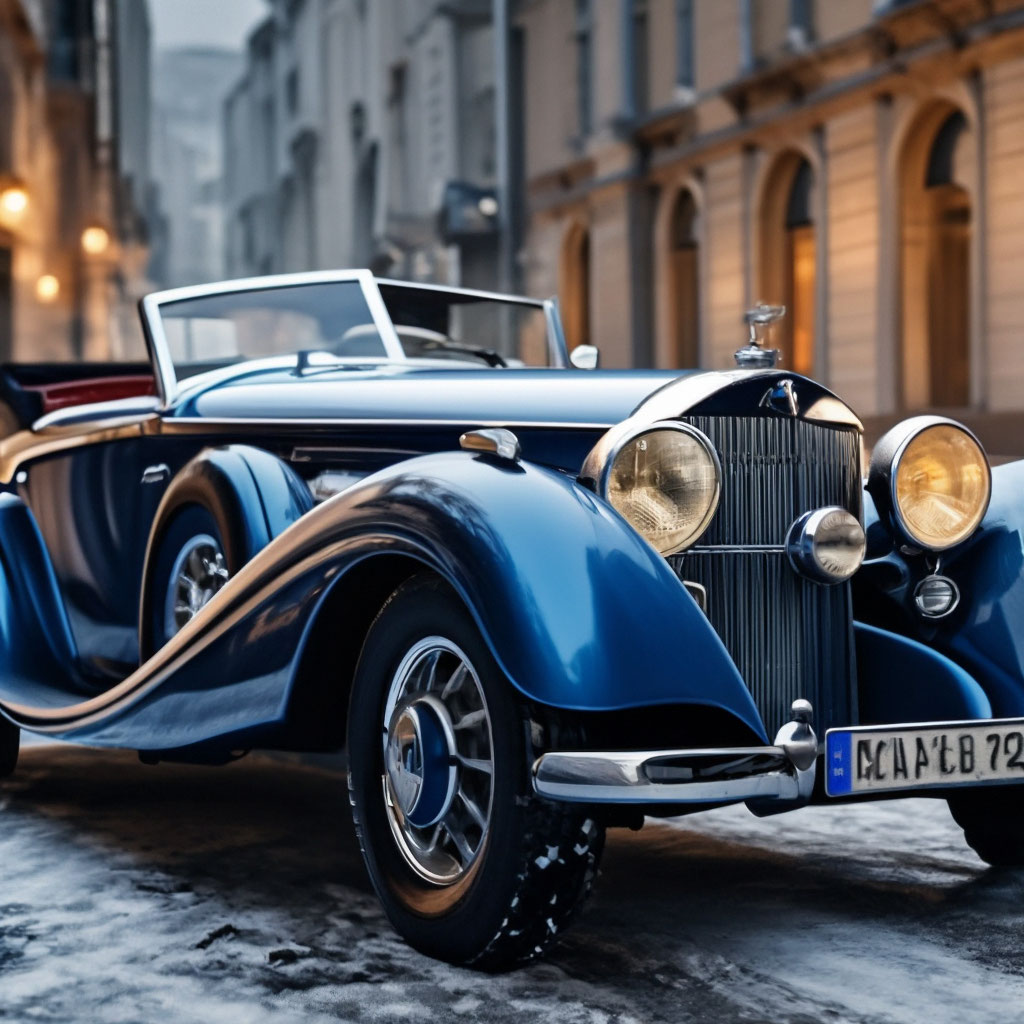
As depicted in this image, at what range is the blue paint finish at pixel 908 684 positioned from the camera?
3.93m

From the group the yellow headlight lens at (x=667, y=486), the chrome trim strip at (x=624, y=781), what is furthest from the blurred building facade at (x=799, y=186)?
the chrome trim strip at (x=624, y=781)

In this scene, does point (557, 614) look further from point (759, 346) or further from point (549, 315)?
point (549, 315)

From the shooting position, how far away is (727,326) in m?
20.3

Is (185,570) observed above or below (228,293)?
below

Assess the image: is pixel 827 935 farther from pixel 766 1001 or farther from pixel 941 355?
pixel 941 355

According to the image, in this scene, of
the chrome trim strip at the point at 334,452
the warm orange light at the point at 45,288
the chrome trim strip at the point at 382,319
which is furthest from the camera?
the warm orange light at the point at 45,288

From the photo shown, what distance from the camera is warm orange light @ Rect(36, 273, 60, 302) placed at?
3052cm

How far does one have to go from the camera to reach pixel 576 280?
25.1 meters

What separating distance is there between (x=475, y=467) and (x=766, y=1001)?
1.15 metres

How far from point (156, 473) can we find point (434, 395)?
1258mm

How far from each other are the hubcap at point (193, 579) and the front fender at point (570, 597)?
1435 mm

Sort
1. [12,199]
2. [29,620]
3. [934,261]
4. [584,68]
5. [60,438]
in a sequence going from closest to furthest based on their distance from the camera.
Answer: [29,620] → [60,438] → [934,261] → [12,199] → [584,68]

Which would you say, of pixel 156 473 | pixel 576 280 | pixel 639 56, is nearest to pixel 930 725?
pixel 156 473

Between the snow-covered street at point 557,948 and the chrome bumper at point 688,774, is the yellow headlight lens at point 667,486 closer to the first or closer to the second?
the chrome bumper at point 688,774
